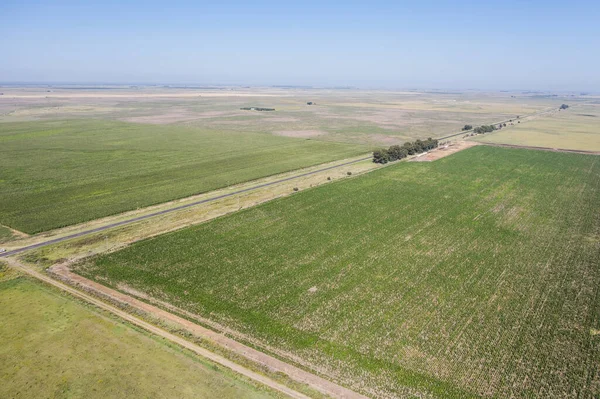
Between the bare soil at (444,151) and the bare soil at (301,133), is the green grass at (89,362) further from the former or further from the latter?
the bare soil at (301,133)

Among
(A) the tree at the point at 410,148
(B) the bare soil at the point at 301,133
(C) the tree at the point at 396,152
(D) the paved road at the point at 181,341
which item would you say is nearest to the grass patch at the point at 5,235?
(D) the paved road at the point at 181,341

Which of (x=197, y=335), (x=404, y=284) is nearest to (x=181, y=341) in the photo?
(x=197, y=335)

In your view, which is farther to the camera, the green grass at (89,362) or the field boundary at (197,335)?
the field boundary at (197,335)

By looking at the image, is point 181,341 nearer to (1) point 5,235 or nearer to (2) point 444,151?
(1) point 5,235

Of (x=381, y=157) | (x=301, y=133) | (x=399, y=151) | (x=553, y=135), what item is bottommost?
(x=553, y=135)

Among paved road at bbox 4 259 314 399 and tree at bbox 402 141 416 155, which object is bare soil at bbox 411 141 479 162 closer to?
tree at bbox 402 141 416 155

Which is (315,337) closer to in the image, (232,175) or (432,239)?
(432,239)
